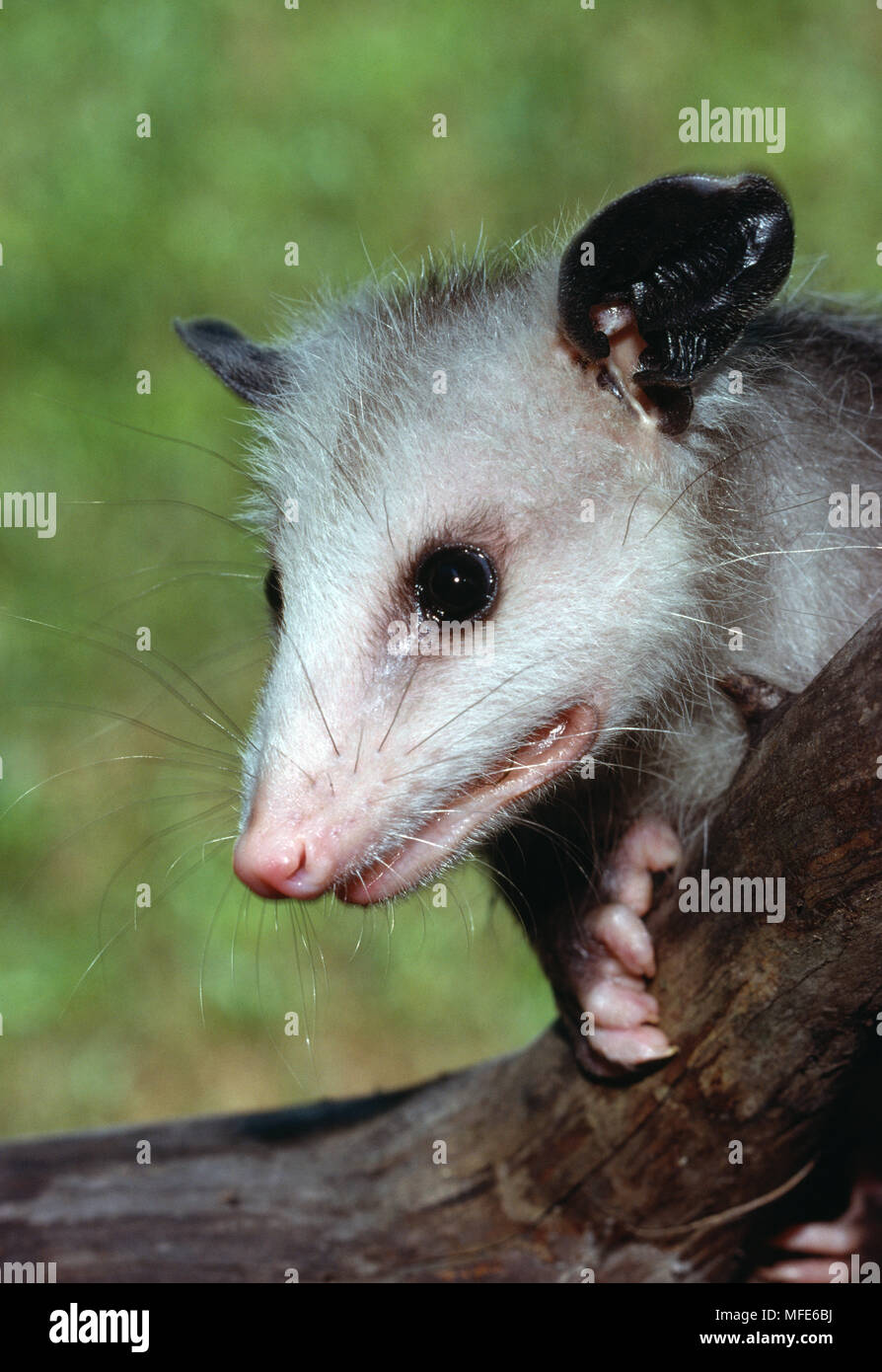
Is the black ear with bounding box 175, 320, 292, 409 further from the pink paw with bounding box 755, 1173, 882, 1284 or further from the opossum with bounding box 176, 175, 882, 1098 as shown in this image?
the pink paw with bounding box 755, 1173, 882, 1284

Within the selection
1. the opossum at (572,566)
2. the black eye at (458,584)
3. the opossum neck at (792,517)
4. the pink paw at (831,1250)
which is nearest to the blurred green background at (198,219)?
the pink paw at (831,1250)

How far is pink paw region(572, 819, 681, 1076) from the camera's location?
2357mm

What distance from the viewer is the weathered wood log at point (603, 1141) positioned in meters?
1.97

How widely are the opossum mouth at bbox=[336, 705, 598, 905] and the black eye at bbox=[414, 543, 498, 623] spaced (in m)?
0.22

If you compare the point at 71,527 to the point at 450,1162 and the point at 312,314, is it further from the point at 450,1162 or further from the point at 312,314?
the point at 450,1162

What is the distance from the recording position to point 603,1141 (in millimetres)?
2492

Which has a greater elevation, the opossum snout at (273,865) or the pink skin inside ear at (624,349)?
the pink skin inside ear at (624,349)

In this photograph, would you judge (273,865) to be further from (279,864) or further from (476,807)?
(476,807)

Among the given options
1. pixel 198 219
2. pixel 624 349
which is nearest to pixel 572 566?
pixel 624 349

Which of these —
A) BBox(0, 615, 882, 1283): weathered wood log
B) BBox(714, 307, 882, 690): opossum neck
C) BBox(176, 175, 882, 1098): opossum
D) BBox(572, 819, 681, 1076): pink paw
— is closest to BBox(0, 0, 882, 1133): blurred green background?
BBox(0, 615, 882, 1283): weathered wood log

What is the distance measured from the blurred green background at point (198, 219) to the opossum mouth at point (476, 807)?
2.66 m

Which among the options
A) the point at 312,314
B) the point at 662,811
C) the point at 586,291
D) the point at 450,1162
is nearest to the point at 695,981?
the point at 662,811

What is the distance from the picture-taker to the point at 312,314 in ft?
10.0

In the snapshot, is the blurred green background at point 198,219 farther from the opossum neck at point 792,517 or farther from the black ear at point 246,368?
the opossum neck at point 792,517
